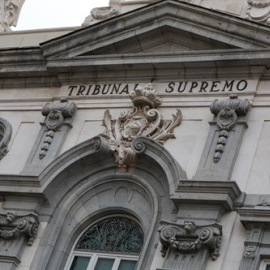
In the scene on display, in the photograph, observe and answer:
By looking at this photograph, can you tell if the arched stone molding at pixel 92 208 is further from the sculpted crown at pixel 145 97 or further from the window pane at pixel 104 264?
the sculpted crown at pixel 145 97

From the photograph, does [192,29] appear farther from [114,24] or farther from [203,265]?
[203,265]

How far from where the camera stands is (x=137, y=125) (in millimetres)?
22469

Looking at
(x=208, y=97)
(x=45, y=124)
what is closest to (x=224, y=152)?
(x=208, y=97)

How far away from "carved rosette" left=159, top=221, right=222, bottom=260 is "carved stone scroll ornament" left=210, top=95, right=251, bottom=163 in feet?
6.05

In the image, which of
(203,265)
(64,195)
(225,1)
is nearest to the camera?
(203,265)

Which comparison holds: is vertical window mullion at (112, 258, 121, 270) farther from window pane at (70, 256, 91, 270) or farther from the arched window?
window pane at (70, 256, 91, 270)

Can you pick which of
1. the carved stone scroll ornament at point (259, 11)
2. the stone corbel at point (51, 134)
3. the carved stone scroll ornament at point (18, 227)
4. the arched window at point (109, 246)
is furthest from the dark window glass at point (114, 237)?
the carved stone scroll ornament at point (259, 11)

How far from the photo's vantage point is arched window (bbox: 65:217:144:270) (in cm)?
2159

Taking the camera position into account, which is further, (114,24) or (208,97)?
(114,24)

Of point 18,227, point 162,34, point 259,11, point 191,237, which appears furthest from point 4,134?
point 259,11

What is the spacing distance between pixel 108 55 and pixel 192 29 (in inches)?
83.2

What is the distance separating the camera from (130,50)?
939 inches

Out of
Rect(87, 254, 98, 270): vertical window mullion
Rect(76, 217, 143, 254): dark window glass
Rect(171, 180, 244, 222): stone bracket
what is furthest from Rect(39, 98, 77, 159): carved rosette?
Rect(171, 180, 244, 222): stone bracket

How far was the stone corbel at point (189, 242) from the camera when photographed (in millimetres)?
19875
